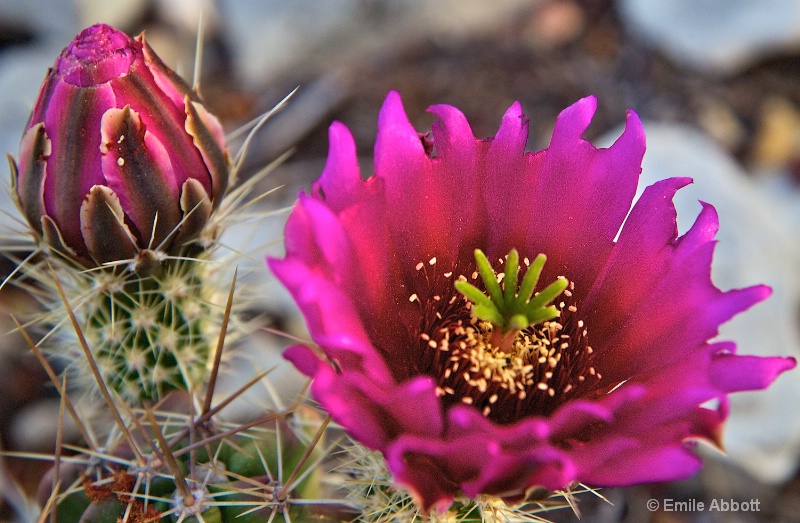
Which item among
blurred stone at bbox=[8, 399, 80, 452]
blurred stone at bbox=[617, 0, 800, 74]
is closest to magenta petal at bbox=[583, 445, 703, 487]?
blurred stone at bbox=[8, 399, 80, 452]

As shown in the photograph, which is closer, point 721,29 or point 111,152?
point 111,152

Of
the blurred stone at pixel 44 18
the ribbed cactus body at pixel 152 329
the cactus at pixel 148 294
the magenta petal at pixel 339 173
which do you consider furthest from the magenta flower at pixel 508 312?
the blurred stone at pixel 44 18

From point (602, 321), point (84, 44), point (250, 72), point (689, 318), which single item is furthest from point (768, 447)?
point (250, 72)

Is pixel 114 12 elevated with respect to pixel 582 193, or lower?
elevated

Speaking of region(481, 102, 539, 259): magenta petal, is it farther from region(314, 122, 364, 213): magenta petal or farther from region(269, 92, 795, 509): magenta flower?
region(314, 122, 364, 213): magenta petal

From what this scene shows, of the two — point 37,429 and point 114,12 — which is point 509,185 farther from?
point 114,12

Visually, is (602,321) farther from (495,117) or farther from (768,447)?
(495,117)

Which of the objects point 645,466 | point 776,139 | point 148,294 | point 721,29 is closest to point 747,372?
point 645,466
